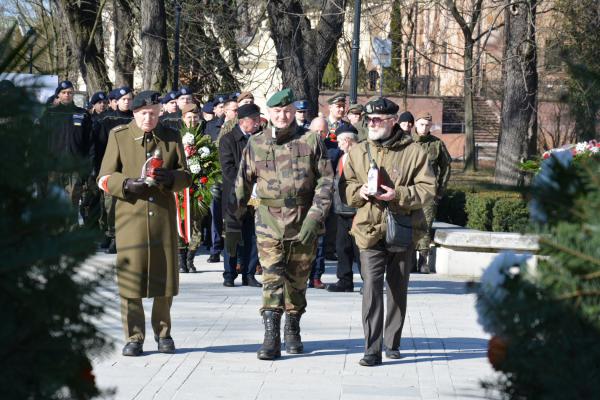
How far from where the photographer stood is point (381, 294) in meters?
8.38

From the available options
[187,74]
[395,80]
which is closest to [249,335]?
[187,74]

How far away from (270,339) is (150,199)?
1313 millimetres

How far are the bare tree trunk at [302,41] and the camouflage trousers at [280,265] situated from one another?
10.5 meters

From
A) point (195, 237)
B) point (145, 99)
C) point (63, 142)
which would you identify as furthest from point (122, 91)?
point (63, 142)

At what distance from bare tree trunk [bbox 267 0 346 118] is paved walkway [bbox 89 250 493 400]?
25.5 feet

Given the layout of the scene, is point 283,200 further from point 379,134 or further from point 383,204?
point 379,134

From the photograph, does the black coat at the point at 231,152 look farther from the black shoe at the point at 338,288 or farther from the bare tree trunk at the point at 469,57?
the bare tree trunk at the point at 469,57

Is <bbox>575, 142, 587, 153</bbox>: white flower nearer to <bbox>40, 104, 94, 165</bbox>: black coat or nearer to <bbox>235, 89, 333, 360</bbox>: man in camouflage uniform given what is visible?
<bbox>40, 104, 94, 165</bbox>: black coat

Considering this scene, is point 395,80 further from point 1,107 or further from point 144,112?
point 1,107

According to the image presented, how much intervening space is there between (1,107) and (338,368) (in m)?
5.85

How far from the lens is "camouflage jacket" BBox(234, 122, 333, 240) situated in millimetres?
8469

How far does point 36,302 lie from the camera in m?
2.46

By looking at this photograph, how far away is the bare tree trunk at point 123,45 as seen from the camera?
26309 millimetres

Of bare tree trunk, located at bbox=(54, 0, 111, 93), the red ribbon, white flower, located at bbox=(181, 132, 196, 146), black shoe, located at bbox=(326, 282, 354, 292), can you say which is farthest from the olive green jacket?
bare tree trunk, located at bbox=(54, 0, 111, 93)
